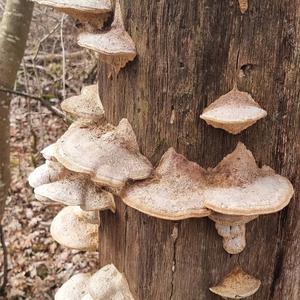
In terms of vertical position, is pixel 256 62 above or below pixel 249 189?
above

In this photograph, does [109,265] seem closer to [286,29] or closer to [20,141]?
[286,29]

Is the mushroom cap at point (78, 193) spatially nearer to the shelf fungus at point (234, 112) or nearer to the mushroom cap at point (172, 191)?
the mushroom cap at point (172, 191)

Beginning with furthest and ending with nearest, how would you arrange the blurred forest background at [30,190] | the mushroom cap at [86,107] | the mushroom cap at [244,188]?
1. the blurred forest background at [30,190]
2. the mushroom cap at [86,107]
3. the mushroom cap at [244,188]

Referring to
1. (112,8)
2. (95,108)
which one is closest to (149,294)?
(95,108)

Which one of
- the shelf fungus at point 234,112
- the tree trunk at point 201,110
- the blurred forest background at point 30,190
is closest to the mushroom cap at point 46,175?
the tree trunk at point 201,110

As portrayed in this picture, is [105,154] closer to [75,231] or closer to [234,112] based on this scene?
[234,112]

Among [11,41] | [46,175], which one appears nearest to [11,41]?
[11,41]
